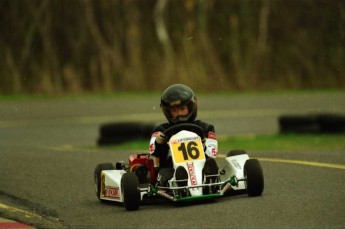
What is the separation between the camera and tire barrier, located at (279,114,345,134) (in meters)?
17.2

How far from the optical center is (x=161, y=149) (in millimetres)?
10734

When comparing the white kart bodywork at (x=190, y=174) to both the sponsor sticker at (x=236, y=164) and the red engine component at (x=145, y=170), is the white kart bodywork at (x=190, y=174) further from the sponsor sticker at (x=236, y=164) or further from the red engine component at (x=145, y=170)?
the red engine component at (x=145, y=170)

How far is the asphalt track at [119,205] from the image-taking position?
372 inches

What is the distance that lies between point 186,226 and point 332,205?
141cm

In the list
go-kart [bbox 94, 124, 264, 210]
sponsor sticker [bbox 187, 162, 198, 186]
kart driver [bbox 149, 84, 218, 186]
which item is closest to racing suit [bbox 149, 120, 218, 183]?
kart driver [bbox 149, 84, 218, 186]

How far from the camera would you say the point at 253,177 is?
1033 cm

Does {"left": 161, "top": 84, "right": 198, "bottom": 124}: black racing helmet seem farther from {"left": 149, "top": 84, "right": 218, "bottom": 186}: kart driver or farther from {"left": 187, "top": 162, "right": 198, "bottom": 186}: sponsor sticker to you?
{"left": 187, "top": 162, "right": 198, "bottom": 186}: sponsor sticker

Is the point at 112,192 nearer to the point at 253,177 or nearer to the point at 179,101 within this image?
the point at 179,101

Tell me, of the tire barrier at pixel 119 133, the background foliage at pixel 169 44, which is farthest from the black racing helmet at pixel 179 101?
the background foliage at pixel 169 44

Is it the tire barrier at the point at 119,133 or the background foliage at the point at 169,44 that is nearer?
the tire barrier at the point at 119,133

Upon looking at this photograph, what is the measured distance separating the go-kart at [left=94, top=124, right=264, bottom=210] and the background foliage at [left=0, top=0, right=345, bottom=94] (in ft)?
55.5

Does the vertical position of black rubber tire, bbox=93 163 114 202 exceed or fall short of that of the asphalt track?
it exceeds it

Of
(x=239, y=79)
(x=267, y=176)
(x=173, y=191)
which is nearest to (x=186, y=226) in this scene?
(x=173, y=191)

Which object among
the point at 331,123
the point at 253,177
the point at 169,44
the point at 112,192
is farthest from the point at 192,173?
the point at 169,44
